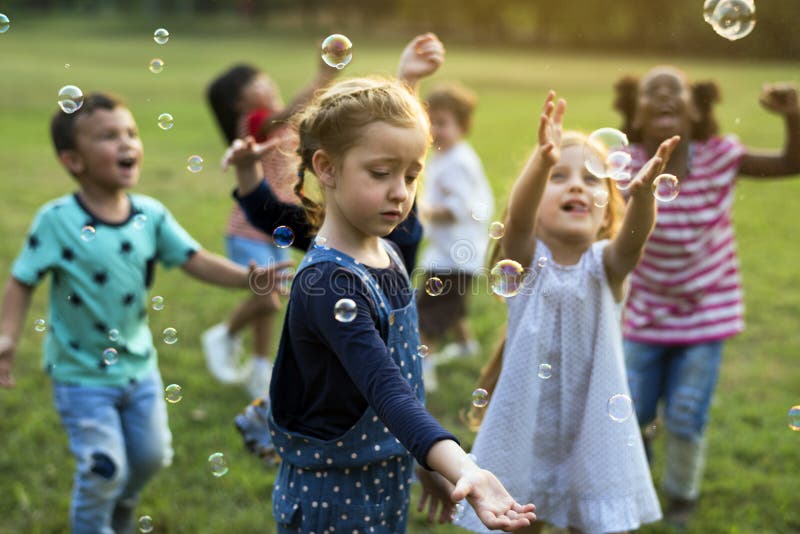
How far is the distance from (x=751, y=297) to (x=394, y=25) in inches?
2171

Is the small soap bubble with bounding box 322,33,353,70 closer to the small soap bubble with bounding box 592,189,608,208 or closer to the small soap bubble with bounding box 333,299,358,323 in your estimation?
the small soap bubble with bounding box 592,189,608,208

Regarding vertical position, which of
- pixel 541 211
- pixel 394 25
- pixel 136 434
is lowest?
pixel 136 434

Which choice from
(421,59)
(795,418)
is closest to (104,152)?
(421,59)

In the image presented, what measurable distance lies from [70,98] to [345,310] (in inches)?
61.9

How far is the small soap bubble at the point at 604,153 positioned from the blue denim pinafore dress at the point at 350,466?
0.77 meters

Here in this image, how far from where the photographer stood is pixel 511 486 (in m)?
2.86

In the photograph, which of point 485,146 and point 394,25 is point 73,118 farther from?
point 394,25

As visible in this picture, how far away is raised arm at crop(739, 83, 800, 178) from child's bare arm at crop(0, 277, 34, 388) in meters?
2.88

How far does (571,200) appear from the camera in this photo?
287 cm

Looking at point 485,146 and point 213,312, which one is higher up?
point 485,146

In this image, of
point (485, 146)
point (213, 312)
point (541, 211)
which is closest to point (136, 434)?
point (541, 211)

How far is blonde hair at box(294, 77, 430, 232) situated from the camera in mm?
2299

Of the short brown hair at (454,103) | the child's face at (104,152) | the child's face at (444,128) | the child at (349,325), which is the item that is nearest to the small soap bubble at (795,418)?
the child at (349,325)

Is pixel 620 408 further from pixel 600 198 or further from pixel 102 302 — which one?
pixel 102 302
